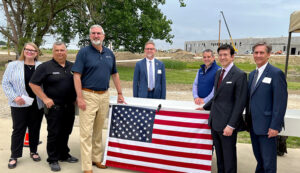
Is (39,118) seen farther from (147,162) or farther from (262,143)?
(262,143)

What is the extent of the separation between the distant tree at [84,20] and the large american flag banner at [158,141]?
53.6ft

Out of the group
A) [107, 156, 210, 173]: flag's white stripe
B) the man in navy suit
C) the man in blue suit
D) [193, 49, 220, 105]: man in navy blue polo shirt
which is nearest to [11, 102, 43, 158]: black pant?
[107, 156, 210, 173]: flag's white stripe

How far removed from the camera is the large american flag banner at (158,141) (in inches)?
146

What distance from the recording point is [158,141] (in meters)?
3.87

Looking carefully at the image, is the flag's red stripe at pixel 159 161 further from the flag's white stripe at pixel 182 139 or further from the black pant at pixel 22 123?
the black pant at pixel 22 123

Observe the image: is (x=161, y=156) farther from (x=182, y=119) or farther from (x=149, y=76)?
(x=149, y=76)

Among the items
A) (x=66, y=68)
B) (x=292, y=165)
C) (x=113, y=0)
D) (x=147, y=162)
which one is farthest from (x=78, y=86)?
(x=113, y=0)

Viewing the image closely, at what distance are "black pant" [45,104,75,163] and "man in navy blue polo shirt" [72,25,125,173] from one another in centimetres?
40

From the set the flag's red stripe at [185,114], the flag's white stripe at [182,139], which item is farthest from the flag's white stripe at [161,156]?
the flag's red stripe at [185,114]

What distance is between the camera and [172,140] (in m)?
3.82

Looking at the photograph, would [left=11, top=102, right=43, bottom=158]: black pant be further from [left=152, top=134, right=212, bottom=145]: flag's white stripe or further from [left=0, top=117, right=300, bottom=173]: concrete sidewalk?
[left=152, top=134, right=212, bottom=145]: flag's white stripe

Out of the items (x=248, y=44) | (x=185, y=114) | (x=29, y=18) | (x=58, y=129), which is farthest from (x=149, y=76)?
(x=248, y=44)

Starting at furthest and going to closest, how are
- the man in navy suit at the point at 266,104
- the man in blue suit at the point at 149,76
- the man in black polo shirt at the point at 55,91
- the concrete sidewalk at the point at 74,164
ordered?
the man in blue suit at the point at 149,76, the concrete sidewalk at the point at 74,164, the man in black polo shirt at the point at 55,91, the man in navy suit at the point at 266,104

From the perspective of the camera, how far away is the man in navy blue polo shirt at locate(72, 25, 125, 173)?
3.65 meters
